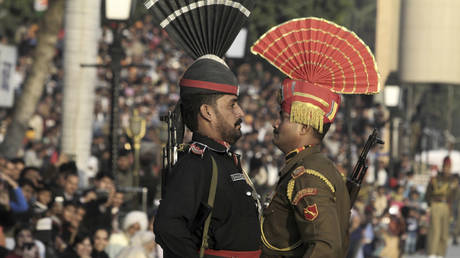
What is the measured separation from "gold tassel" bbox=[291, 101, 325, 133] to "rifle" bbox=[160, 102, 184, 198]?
65cm

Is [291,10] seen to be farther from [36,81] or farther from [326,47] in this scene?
[326,47]

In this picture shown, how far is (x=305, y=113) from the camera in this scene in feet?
19.9

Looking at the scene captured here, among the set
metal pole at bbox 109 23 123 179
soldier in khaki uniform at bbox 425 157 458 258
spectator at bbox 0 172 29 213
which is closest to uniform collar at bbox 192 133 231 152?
spectator at bbox 0 172 29 213

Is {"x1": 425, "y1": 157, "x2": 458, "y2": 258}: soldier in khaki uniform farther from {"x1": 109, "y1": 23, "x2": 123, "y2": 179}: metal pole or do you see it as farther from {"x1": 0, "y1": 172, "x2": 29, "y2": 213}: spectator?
{"x1": 0, "y1": 172, "x2": 29, "y2": 213}: spectator

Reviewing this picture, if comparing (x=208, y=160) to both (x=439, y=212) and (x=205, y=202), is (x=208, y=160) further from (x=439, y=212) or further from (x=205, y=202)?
(x=439, y=212)

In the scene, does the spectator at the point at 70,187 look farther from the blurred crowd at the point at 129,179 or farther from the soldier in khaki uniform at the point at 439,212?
the soldier in khaki uniform at the point at 439,212

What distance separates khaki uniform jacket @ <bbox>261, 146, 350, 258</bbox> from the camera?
5742mm

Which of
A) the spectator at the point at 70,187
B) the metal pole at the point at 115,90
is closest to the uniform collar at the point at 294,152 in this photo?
the spectator at the point at 70,187

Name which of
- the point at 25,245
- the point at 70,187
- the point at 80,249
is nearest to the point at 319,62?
the point at 25,245

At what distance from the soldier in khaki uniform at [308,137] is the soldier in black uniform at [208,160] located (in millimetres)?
370

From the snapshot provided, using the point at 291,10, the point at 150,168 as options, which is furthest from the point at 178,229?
the point at 291,10

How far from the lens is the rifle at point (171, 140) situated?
5602mm

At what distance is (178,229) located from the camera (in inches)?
205

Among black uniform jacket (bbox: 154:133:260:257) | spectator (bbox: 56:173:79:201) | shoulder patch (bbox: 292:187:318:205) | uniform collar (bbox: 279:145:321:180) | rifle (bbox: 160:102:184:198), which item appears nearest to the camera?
black uniform jacket (bbox: 154:133:260:257)
